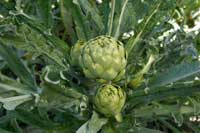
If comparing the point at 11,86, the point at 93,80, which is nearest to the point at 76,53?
the point at 93,80

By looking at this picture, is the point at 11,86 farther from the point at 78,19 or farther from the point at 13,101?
the point at 78,19

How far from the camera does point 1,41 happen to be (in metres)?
1.27

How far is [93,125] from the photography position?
113 centimetres

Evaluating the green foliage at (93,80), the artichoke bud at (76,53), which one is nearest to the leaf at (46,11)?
the green foliage at (93,80)

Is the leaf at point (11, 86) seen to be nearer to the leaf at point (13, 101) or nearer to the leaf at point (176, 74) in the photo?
the leaf at point (13, 101)

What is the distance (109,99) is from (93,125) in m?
0.07

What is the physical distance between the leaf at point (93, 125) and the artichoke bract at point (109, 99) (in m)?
0.02

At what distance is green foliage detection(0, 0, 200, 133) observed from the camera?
1.16 metres

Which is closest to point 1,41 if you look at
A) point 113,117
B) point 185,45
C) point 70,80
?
point 70,80

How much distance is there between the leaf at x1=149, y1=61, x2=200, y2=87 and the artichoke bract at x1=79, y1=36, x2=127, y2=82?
125mm

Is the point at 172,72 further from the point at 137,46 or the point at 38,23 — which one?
the point at 38,23

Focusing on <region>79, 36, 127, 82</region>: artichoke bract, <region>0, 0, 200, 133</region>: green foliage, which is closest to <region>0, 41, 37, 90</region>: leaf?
<region>0, 0, 200, 133</region>: green foliage

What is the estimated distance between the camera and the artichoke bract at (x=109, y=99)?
112cm

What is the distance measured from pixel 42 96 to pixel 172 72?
Answer: 327mm
